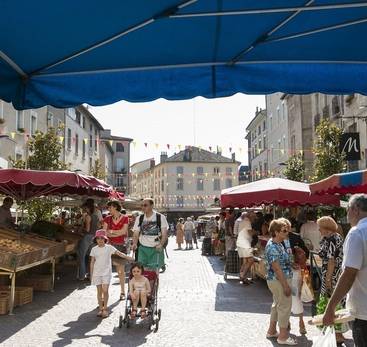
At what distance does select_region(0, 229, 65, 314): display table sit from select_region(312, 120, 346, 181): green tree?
15.3m

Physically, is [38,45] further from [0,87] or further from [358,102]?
[358,102]

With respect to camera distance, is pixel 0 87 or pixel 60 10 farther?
pixel 0 87

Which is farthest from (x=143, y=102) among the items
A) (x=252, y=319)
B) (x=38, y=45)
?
(x=252, y=319)

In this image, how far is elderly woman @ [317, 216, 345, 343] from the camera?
6.73 m

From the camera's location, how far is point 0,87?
364 cm

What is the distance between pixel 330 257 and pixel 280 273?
0.75 m

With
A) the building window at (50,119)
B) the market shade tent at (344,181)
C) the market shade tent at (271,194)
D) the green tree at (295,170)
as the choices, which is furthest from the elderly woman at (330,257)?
the building window at (50,119)

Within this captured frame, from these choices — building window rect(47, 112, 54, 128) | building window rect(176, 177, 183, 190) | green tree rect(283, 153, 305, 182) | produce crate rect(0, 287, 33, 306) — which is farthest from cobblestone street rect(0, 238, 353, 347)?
building window rect(176, 177, 183, 190)

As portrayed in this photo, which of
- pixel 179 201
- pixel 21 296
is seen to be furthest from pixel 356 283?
pixel 179 201

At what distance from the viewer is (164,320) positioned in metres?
8.30

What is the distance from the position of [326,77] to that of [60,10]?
1948 millimetres

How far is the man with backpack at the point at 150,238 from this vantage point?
838 cm

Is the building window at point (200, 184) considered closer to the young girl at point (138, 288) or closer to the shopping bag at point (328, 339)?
the young girl at point (138, 288)

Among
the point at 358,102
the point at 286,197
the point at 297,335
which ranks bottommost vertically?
the point at 297,335
